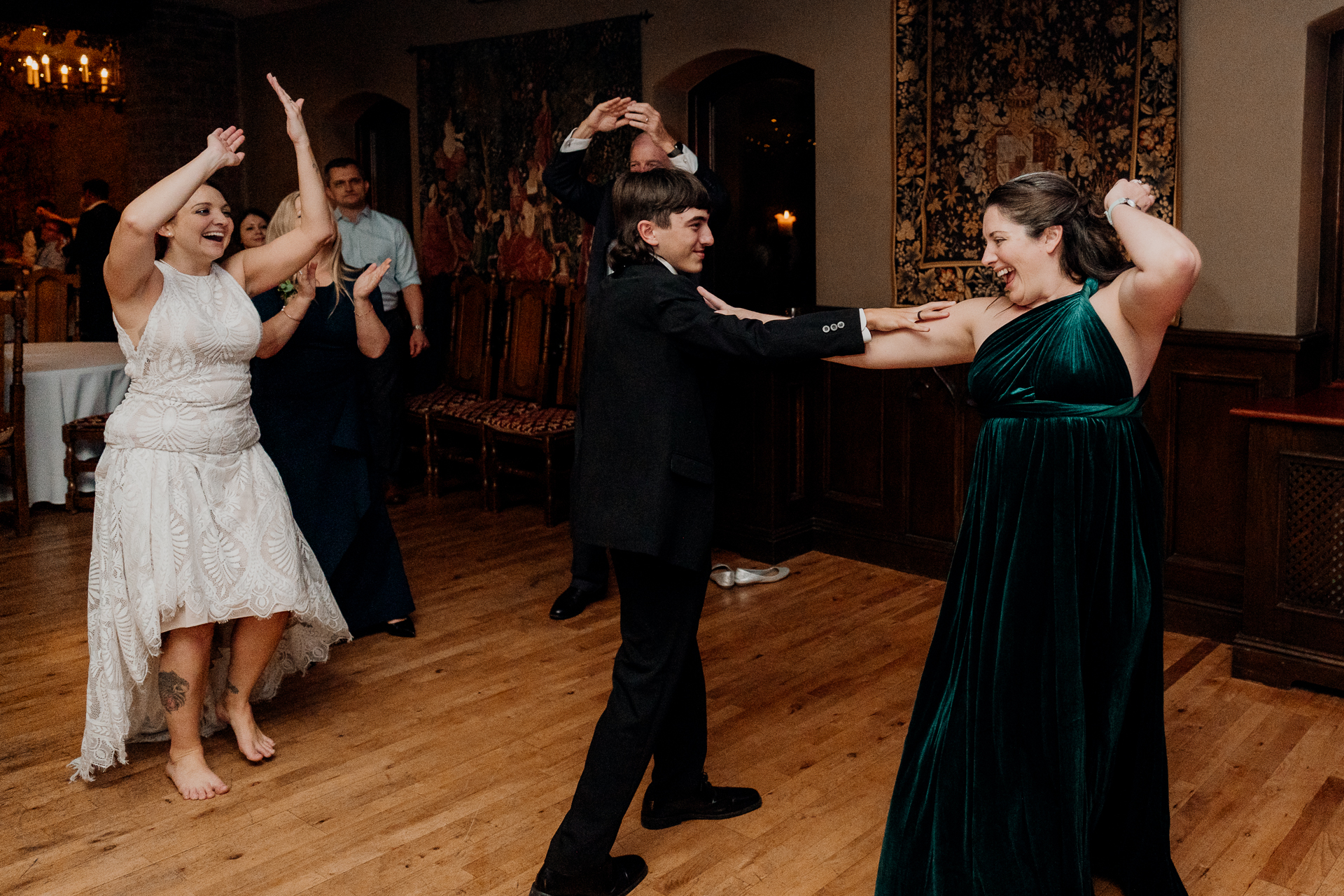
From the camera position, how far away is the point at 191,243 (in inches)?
124

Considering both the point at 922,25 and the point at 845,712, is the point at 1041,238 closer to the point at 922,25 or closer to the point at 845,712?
the point at 845,712

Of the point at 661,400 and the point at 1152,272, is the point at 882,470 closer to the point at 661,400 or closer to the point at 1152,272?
the point at 661,400

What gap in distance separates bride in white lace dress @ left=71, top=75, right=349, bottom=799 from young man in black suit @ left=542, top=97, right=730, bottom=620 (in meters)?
1.01

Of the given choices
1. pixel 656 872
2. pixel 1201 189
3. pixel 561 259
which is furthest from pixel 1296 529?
pixel 561 259

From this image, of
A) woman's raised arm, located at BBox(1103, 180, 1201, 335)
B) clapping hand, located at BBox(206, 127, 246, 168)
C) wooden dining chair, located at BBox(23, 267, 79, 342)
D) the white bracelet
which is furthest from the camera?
wooden dining chair, located at BBox(23, 267, 79, 342)

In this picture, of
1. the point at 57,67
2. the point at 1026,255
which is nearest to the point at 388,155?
the point at 1026,255

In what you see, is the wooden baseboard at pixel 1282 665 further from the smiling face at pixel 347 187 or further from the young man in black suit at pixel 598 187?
the smiling face at pixel 347 187

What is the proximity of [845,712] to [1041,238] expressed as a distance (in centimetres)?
182

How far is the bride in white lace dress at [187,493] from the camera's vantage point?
311cm

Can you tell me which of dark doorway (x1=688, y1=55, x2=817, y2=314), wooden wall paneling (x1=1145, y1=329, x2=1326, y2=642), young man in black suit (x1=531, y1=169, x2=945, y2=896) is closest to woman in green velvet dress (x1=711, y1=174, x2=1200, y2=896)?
young man in black suit (x1=531, y1=169, x2=945, y2=896)

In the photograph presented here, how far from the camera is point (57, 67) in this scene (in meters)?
13.0

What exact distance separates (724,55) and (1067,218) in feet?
12.8

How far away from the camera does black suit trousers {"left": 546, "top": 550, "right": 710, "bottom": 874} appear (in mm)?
2545

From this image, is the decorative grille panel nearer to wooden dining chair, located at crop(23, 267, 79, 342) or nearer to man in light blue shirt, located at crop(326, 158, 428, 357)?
man in light blue shirt, located at crop(326, 158, 428, 357)
